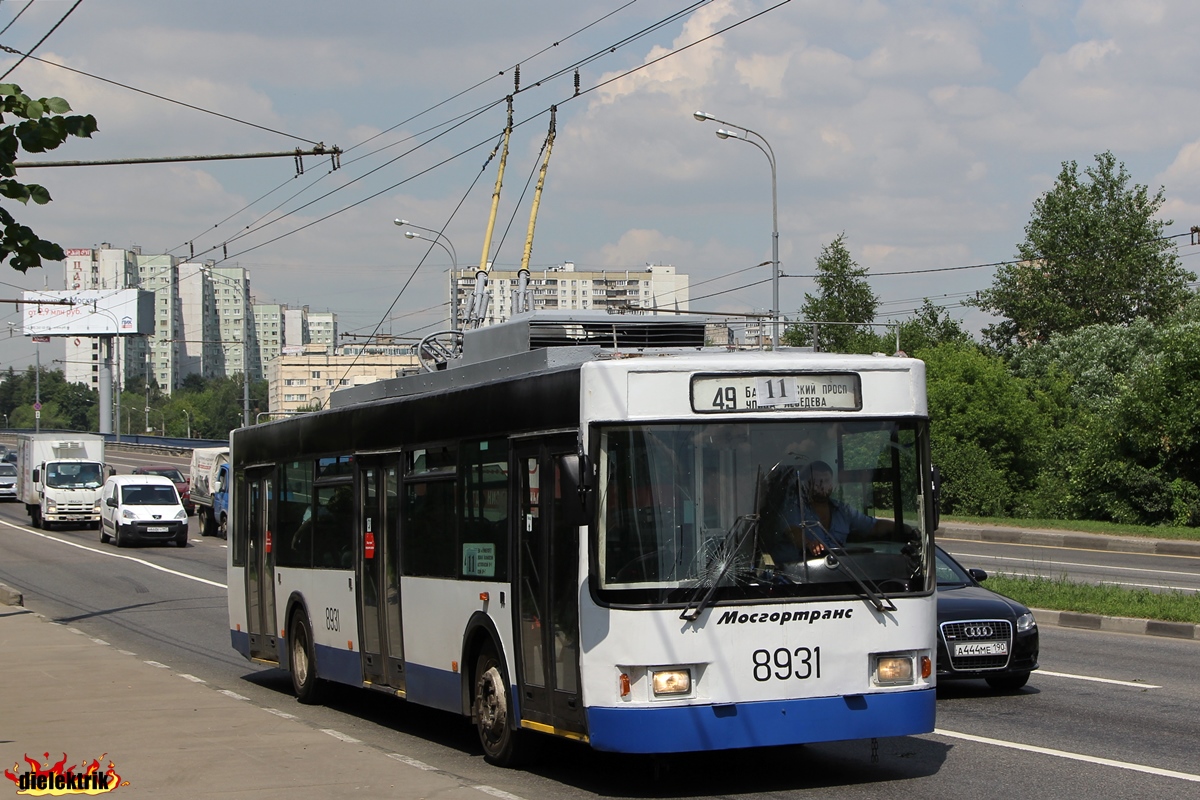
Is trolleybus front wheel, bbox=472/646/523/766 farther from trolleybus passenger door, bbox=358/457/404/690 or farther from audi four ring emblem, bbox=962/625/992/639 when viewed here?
audi four ring emblem, bbox=962/625/992/639

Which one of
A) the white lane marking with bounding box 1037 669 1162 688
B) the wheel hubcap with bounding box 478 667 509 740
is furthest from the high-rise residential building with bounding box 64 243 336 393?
the wheel hubcap with bounding box 478 667 509 740

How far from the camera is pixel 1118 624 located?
16516 millimetres

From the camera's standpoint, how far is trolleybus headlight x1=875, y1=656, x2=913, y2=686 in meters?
8.11

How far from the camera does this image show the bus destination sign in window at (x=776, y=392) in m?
8.05

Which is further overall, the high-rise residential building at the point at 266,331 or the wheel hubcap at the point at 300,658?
the high-rise residential building at the point at 266,331

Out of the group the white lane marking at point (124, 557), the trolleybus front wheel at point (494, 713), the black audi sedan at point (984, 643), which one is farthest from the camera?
the white lane marking at point (124, 557)

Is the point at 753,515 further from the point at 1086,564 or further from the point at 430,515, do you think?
the point at 1086,564

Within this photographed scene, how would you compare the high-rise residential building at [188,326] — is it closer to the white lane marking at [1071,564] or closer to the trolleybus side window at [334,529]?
the white lane marking at [1071,564]

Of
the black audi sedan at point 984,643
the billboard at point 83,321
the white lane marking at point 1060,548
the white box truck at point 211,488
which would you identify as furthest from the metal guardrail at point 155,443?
the black audi sedan at point 984,643

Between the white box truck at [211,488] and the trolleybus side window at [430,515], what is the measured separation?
109ft

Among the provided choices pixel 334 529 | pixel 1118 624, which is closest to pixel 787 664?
pixel 334 529

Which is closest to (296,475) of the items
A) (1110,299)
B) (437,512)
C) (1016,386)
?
(437,512)

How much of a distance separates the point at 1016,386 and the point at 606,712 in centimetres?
3420

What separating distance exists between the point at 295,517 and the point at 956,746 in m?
6.86
